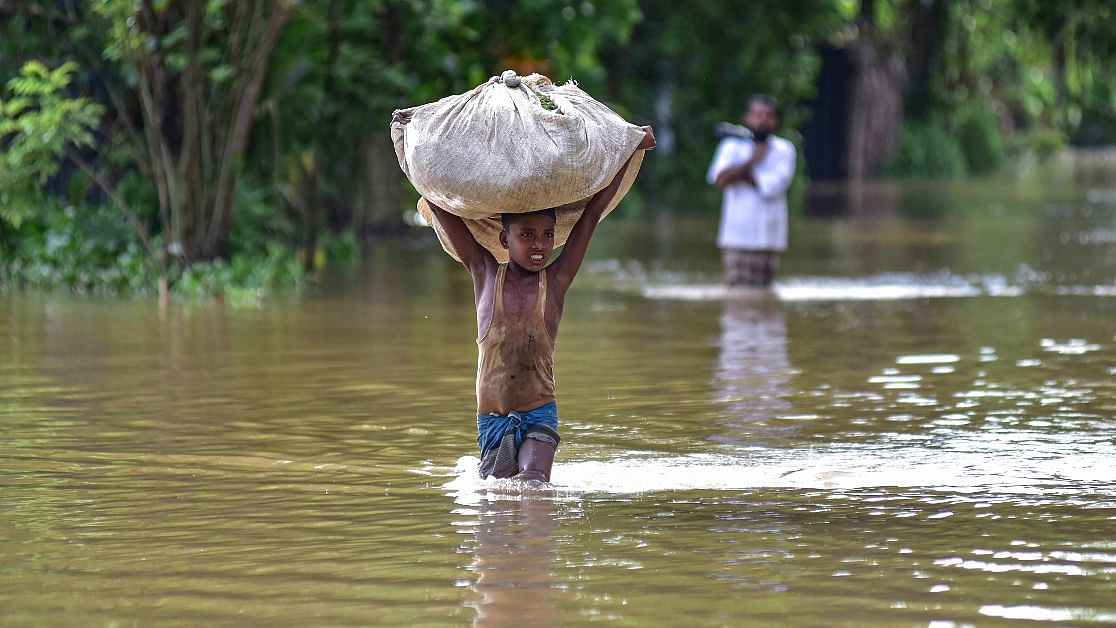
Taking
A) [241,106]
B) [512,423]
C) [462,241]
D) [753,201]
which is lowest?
[512,423]

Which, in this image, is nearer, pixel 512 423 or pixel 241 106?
pixel 512 423

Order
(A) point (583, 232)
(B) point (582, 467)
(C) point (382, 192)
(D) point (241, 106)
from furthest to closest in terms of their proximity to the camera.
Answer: (C) point (382, 192)
(D) point (241, 106)
(B) point (582, 467)
(A) point (583, 232)

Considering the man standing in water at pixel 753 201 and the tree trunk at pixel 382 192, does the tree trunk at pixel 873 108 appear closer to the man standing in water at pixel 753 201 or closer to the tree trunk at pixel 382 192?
the tree trunk at pixel 382 192

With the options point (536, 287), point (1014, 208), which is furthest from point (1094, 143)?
point (536, 287)

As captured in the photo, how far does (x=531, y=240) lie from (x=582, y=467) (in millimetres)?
931

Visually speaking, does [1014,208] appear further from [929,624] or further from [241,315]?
[929,624]

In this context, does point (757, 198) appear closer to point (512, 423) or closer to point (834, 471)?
point (834, 471)

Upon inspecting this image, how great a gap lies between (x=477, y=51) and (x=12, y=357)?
29.4ft

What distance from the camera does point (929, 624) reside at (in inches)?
202

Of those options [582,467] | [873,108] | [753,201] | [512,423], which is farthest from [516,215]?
[873,108]

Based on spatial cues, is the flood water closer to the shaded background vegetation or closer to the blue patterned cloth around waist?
the blue patterned cloth around waist

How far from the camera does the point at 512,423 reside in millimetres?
7309

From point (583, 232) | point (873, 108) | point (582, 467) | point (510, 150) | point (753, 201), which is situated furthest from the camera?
point (873, 108)

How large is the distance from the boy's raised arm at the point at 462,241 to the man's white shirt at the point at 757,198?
8.11 metres
